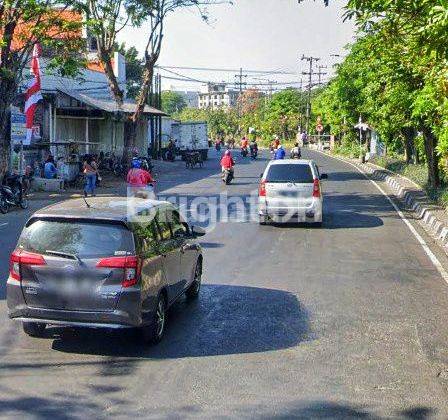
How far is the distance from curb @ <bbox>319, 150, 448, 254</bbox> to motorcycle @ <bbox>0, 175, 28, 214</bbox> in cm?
1184

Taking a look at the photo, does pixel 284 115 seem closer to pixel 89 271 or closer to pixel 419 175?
pixel 419 175

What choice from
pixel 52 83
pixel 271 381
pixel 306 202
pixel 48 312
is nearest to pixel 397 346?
pixel 271 381

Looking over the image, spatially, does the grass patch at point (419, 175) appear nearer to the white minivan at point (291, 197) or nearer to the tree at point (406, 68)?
the tree at point (406, 68)

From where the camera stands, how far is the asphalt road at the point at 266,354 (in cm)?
577

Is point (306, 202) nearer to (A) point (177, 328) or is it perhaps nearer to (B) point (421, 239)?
(B) point (421, 239)

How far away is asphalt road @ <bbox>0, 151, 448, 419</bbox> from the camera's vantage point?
5.77 metres

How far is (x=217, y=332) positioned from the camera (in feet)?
26.2

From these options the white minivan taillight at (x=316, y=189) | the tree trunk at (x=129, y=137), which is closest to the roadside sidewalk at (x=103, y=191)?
the tree trunk at (x=129, y=137)

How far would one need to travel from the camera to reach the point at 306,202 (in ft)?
56.0

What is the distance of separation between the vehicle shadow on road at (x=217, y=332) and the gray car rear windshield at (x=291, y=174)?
769 cm

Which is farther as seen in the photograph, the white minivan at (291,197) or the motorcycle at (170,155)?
the motorcycle at (170,155)

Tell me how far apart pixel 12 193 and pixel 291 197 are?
8536 mm

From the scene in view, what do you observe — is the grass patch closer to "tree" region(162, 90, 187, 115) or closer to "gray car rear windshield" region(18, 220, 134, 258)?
"gray car rear windshield" region(18, 220, 134, 258)

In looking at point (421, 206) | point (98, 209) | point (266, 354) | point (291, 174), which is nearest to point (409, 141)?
point (421, 206)
